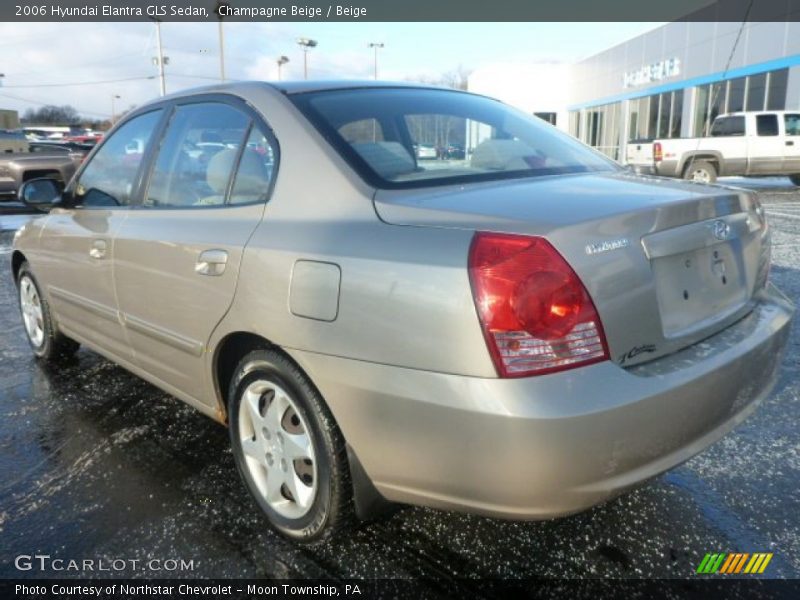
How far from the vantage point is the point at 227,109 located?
2816mm

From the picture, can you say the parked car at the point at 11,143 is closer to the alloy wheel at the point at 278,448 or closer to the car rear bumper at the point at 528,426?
the alloy wheel at the point at 278,448

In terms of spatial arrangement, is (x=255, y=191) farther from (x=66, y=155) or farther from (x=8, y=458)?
(x=66, y=155)

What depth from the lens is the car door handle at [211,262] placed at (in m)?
2.49

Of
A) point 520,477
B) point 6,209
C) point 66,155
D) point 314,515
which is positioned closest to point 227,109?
point 314,515

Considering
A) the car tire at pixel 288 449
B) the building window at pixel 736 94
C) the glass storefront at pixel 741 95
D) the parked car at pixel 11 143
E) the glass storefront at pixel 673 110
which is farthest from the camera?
the building window at pixel 736 94

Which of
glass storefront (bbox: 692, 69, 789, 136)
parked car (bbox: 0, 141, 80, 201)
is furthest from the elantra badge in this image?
glass storefront (bbox: 692, 69, 789, 136)

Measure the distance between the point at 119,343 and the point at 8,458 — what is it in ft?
2.40

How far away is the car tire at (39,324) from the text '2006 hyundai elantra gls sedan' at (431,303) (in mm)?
1539

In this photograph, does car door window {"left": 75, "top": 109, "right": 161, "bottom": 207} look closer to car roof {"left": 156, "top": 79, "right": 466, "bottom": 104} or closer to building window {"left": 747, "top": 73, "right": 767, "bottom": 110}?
car roof {"left": 156, "top": 79, "right": 466, "bottom": 104}

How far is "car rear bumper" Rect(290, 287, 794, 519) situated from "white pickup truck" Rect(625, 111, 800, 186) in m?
15.5

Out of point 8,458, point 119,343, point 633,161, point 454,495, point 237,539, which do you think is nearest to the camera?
point 454,495

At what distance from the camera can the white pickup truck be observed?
1606cm

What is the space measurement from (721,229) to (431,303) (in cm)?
112

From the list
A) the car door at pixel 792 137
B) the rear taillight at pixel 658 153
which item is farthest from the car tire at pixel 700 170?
the car door at pixel 792 137
